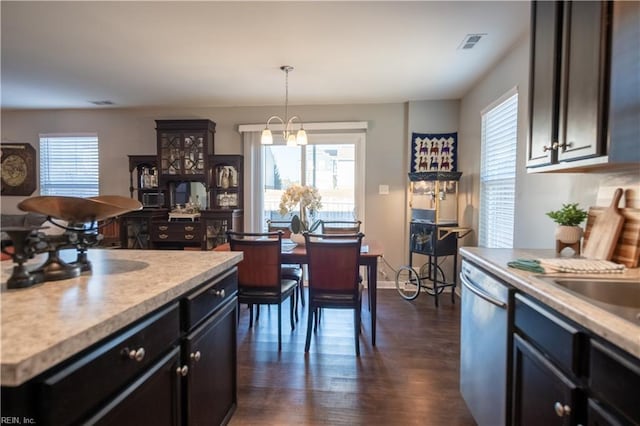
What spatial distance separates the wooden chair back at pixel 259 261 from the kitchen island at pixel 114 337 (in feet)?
3.27

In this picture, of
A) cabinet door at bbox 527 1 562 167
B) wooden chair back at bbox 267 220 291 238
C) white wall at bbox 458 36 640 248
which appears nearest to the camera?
cabinet door at bbox 527 1 562 167

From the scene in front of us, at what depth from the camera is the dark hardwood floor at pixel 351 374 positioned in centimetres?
195

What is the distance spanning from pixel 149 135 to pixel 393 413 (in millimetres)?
4860

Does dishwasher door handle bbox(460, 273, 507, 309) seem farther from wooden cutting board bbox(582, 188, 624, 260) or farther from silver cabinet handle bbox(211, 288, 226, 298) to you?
silver cabinet handle bbox(211, 288, 226, 298)

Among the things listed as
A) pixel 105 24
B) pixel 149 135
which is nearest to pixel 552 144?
pixel 105 24

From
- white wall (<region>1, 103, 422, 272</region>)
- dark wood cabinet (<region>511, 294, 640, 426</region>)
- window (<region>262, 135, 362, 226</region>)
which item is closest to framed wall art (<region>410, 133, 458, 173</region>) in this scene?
→ white wall (<region>1, 103, 422, 272</region>)

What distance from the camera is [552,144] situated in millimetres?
1665

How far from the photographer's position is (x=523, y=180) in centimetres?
270

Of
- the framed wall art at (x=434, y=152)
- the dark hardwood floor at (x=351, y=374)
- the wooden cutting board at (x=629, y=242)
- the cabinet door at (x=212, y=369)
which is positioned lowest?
the dark hardwood floor at (x=351, y=374)

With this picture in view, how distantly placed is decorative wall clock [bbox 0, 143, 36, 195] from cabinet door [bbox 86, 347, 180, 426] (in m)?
5.61

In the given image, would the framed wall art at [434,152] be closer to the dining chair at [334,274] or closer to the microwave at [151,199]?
the dining chair at [334,274]

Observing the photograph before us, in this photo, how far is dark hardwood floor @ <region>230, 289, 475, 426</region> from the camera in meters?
1.95

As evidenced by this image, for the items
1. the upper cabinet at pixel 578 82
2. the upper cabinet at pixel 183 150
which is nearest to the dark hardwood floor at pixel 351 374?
the upper cabinet at pixel 578 82

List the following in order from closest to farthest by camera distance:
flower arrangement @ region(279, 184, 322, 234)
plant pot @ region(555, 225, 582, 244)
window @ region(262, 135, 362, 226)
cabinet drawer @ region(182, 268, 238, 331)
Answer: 1. cabinet drawer @ region(182, 268, 238, 331)
2. plant pot @ region(555, 225, 582, 244)
3. flower arrangement @ region(279, 184, 322, 234)
4. window @ region(262, 135, 362, 226)
